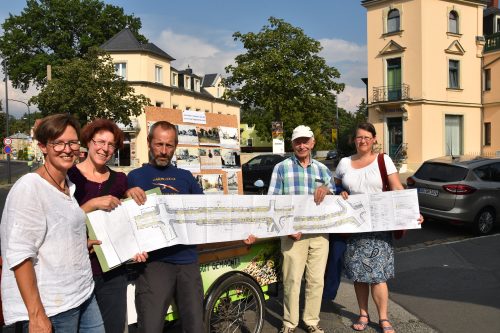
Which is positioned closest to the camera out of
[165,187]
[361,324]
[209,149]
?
[165,187]

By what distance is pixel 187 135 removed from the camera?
5703mm

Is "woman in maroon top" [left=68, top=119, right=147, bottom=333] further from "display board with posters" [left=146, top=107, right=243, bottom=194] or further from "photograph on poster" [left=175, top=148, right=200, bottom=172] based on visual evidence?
"photograph on poster" [left=175, top=148, right=200, bottom=172]

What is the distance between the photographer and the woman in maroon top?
9.36 feet

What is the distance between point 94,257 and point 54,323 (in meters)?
0.60

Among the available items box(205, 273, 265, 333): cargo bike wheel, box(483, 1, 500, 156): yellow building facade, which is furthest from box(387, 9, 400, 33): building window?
box(205, 273, 265, 333): cargo bike wheel

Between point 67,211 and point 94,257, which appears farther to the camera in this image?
point 94,257

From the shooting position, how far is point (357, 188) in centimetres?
430

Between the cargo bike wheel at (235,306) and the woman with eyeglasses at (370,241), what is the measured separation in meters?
0.98

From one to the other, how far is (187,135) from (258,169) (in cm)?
1456

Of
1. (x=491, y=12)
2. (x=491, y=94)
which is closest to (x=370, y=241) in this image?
(x=491, y=94)

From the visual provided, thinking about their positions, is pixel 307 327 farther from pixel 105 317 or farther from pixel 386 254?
pixel 105 317

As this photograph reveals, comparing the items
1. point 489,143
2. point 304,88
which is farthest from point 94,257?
point 489,143

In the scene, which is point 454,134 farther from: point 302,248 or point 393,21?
point 302,248

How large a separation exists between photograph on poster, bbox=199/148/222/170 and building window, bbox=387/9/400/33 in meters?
28.0
